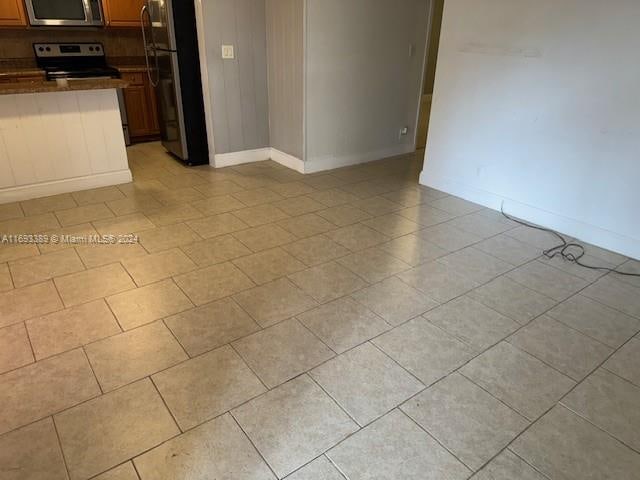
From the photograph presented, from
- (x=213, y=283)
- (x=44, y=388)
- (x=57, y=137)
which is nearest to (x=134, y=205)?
(x=57, y=137)

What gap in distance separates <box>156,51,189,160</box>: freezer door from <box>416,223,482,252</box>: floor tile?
2736mm

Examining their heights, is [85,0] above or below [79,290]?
above

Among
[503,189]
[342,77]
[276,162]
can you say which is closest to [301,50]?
[342,77]

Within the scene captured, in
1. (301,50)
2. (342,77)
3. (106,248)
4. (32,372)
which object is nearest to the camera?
(32,372)

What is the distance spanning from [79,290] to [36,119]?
1.85 metres

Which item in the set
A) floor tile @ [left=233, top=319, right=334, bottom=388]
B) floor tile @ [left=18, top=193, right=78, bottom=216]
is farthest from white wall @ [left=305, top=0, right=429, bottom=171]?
floor tile @ [left=233, top=319, right=334, bottom=388]

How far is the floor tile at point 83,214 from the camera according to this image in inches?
133

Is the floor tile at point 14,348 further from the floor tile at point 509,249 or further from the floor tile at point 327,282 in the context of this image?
the floor tile at point 509,249

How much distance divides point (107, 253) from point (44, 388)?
48.7 inches

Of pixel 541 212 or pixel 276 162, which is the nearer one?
pixel 541 212

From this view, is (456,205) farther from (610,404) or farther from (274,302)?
(610,404)

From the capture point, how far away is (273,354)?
2057 millimetres

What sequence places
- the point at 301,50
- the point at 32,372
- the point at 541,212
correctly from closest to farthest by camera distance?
the point at 32,372, the point at 541,212, the point at 301,50

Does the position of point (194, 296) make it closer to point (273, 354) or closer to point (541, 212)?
point (273, 354)
